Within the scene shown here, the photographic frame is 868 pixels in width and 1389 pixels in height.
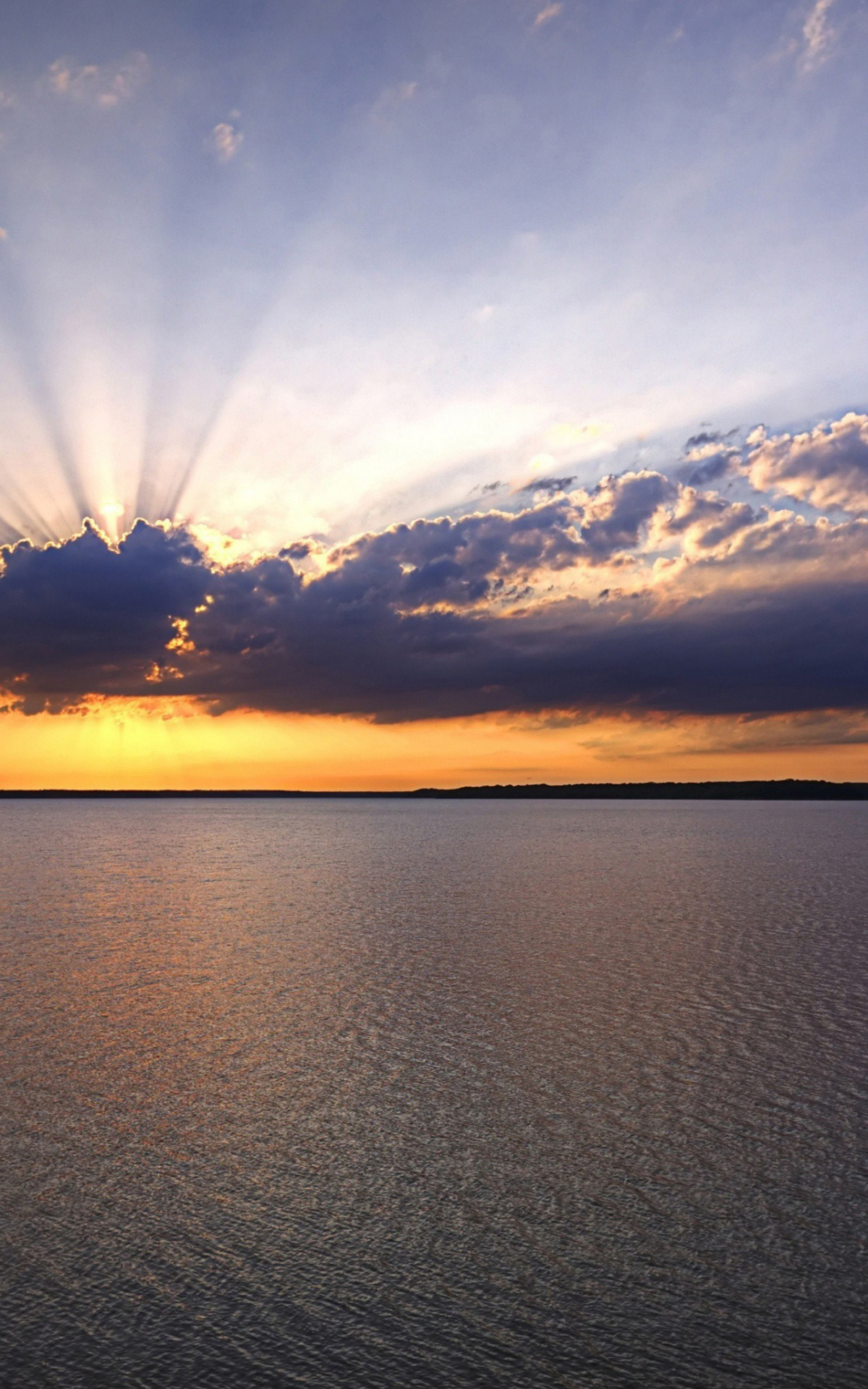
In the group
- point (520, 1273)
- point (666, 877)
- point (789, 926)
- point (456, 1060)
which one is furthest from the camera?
point (666, 877)

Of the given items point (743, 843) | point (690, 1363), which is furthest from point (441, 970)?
point (743, 843)

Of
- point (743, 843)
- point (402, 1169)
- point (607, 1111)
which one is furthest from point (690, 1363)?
point (743, 843)

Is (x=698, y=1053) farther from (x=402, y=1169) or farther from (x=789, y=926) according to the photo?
(x=789, y=926)

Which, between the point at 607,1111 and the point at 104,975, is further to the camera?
the point at 104,975

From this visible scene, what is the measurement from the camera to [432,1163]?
42.5ft

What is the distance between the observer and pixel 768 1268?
10.1m

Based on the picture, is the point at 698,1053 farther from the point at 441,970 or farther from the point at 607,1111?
the point at 441,970

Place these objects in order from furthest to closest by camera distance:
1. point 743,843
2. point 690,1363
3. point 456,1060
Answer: point 743,843 < point 456,1060 < point 690,1363

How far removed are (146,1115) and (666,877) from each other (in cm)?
4800

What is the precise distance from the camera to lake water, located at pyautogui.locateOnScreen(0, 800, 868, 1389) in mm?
8734

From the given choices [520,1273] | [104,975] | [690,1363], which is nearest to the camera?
[690,1363]

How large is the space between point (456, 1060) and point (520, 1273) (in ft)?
25.7

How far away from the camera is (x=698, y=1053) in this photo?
60.2 feet

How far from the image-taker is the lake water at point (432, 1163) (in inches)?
344
